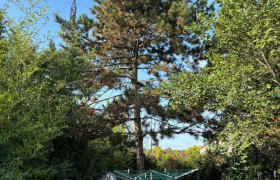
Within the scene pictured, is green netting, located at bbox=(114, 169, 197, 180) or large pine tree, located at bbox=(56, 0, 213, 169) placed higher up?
large pine tree, located at bbox=(56, 0, 213, 169)

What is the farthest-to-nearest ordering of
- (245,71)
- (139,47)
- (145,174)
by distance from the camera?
(139,47), (145,174), (245,71)

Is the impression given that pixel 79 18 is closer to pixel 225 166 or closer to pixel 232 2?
pixel 232 2

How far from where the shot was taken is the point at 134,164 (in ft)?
35.7

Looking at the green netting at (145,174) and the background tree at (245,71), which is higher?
the background tree at (245,71)

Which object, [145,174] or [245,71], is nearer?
[245,71]

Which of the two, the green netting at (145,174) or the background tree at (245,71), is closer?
the background tree at (245,71)

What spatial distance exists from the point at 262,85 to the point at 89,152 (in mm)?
5167

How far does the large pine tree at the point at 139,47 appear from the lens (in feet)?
27.2

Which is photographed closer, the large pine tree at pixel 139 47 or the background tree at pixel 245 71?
the background tree at pixel 245 71

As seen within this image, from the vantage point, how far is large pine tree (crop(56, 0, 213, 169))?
327 inches

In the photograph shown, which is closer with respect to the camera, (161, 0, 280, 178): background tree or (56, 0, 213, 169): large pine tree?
(161, 0, 280, 178): background tree

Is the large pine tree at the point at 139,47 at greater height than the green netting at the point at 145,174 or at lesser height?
greater

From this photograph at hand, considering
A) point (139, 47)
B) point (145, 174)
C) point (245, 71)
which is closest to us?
point (245, 71)

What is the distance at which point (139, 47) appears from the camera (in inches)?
404
